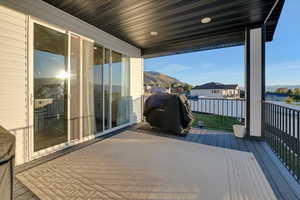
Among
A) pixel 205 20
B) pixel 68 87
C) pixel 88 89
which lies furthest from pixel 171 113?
pixel 68 87

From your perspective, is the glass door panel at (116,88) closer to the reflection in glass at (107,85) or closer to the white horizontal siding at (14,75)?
the reflection in glass at (107,85)

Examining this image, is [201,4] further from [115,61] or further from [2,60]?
[2,60]

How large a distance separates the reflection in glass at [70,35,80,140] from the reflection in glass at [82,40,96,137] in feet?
0.47

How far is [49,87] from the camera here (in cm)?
268

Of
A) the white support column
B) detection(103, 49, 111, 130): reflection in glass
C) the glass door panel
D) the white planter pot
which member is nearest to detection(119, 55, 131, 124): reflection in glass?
the glass door panel

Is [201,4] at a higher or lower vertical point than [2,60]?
higher

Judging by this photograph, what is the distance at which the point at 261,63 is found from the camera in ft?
10.9

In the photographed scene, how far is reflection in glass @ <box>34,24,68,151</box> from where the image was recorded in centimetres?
253

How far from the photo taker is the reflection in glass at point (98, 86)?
366 centimetres

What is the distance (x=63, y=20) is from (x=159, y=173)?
3.41 m

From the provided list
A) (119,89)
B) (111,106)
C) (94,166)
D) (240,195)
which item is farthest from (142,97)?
(240,195)

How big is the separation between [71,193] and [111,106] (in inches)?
107

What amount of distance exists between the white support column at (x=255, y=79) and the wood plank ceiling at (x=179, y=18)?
333 mm

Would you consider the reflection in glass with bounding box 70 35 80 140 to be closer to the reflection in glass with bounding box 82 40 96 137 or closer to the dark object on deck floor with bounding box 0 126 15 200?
the reflection in glass with bounding box 82 40 96 137
